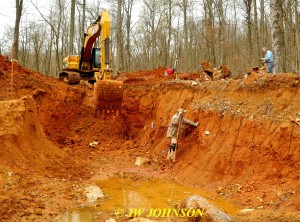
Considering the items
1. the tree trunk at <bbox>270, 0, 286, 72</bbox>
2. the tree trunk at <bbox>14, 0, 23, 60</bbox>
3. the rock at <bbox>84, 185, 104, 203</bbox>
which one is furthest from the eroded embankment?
the tree trunk at <bbox>14, 0, 23, 60</bbox>

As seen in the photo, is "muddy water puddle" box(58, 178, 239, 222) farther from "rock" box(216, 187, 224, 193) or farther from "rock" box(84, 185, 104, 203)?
"rock" box(216, 187, 224, 193)

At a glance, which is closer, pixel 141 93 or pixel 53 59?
pixel 141 93

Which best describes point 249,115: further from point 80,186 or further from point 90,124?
point 90,124

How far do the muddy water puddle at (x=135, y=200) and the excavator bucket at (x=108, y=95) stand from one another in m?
3.90

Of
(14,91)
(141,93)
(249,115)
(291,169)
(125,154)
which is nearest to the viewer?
(291,169)

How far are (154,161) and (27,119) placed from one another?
14.2 ft

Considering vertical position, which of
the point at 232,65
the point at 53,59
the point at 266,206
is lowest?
the point at 266,206

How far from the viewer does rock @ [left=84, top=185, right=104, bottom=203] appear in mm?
7873

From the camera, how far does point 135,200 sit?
803 cm

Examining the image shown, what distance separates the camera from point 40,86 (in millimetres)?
14109

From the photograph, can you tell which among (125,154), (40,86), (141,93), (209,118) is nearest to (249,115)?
(209,118)

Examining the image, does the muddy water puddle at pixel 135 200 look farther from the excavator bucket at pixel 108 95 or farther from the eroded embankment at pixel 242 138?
the excavator bucket at pixel 108 95

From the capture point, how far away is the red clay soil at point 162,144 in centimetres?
755

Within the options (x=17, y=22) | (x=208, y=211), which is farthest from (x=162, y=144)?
(x=17, y=22)
